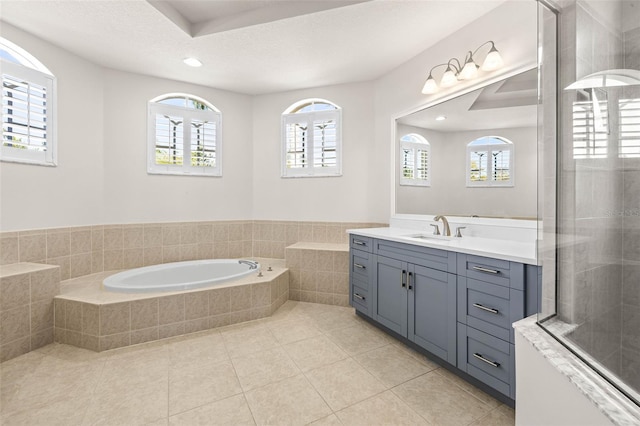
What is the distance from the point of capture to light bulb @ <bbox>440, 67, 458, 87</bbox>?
7.48 feet

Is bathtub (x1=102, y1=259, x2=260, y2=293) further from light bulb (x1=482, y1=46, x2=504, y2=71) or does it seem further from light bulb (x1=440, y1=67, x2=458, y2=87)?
light bulb (x1=482, y1=46, x2=504, y2=71)

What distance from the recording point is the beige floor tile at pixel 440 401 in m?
1.44

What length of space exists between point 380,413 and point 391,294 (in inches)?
35.7

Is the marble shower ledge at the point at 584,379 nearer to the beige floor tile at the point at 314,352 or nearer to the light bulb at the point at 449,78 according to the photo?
the beige floor tile at the point at 314,352

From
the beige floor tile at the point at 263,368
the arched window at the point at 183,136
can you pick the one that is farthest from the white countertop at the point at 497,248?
the arched window at the point at 183,136

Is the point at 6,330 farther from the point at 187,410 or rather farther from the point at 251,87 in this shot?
the point at 251,87

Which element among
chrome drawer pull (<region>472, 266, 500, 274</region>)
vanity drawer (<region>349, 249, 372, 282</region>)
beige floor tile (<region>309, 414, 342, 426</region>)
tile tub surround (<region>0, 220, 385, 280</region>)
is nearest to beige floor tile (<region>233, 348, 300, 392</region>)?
beige floor tile (<region>309, 414, 342, 426</region>)

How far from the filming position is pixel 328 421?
1.41m

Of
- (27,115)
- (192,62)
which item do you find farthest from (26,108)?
(192,62)

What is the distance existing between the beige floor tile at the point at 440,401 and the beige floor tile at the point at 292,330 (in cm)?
91

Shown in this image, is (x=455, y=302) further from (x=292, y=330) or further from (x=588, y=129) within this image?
(x=292, y=330)

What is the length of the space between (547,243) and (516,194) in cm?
83

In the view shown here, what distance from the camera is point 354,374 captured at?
1.81 m

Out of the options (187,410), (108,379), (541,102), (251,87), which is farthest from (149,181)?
(541,102)
